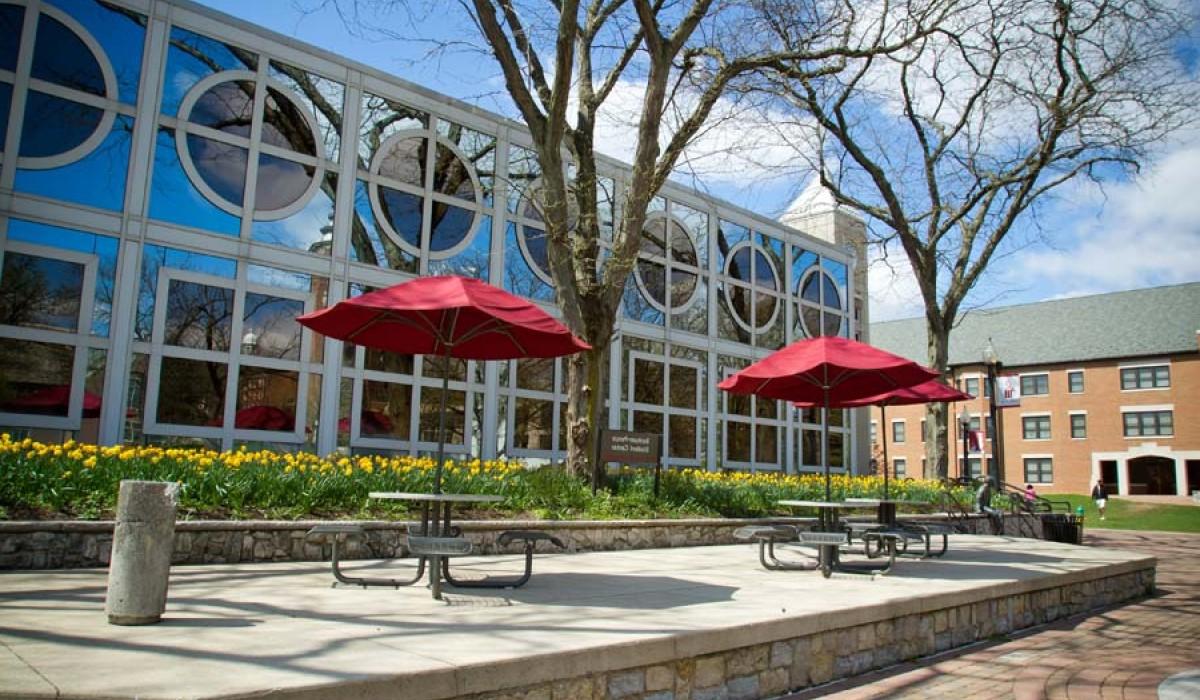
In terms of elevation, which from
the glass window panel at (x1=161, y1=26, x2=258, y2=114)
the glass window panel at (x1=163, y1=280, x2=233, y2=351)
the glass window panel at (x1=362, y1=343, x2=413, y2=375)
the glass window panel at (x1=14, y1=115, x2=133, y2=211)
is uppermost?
the glass window panel at (x1=161, y1=26, x2=258, y2=114)

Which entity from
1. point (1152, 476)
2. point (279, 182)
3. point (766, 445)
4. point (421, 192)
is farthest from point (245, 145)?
point (1152, 476)

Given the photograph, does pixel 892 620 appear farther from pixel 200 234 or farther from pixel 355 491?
pixel 200 234

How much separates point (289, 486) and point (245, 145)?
6.70 metres

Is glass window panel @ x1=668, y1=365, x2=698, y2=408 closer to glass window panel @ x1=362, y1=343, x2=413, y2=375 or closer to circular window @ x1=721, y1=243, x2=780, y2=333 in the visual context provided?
circular window @ x1=721, y1=243, x2=780, y2=333

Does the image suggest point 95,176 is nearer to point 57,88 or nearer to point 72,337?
point 57,88

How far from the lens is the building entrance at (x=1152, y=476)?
48750 mm

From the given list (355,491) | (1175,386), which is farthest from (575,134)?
(1175,386)

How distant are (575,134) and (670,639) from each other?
9266 mm

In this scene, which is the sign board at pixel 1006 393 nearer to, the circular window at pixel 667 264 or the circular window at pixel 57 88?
the circular window at pixel 667 264

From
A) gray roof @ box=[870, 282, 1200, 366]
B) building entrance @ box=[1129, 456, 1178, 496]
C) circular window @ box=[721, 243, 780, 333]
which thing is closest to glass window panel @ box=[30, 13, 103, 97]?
circular window @ box=[721, 243, 780, 333]

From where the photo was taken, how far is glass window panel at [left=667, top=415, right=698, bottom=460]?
18.7 m

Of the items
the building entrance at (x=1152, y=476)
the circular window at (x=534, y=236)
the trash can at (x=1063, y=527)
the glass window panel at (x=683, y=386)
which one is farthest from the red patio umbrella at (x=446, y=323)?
the building entrance at (x=1152, y=476)

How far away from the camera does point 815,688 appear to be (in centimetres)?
573

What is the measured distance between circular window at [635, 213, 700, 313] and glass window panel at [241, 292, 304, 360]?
7.82 m
